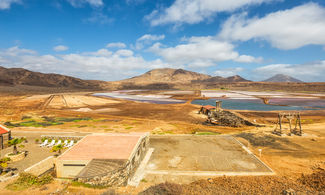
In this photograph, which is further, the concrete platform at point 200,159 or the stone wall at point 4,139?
the stone wall at point 4,139

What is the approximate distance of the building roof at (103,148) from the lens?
15.2 metres

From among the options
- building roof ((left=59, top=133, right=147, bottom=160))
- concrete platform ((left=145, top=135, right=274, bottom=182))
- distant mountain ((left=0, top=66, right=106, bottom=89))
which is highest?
distant mountain ((left=0, top=66, right=106, bottom=89))

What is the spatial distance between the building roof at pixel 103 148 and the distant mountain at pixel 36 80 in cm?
16911

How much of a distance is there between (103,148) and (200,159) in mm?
10875

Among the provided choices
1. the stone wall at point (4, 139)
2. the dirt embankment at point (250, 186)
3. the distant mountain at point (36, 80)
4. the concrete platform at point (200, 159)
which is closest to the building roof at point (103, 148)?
the concrete platform at point (200, 159)

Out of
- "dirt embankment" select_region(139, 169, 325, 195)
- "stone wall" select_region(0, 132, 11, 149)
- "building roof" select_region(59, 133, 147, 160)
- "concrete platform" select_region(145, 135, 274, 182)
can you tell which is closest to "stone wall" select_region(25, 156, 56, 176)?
"building roof" select_region(59, 133, 147, 160)

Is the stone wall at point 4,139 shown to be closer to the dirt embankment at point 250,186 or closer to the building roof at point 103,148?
the building roof at point 103,148

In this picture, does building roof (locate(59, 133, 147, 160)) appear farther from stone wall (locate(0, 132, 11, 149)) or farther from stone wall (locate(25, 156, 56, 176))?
stone wall (locate(0, 132, 11, 149))

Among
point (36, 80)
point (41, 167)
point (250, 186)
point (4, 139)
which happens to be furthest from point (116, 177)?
point (36, 80)

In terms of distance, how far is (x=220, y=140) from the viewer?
83.0ft

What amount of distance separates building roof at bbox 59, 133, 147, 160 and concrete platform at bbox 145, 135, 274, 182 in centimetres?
313

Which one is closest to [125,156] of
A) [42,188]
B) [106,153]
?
[106,153]

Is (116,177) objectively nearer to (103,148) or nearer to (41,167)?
(103,148)

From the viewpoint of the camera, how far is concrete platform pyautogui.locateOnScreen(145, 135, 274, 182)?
621 inches
